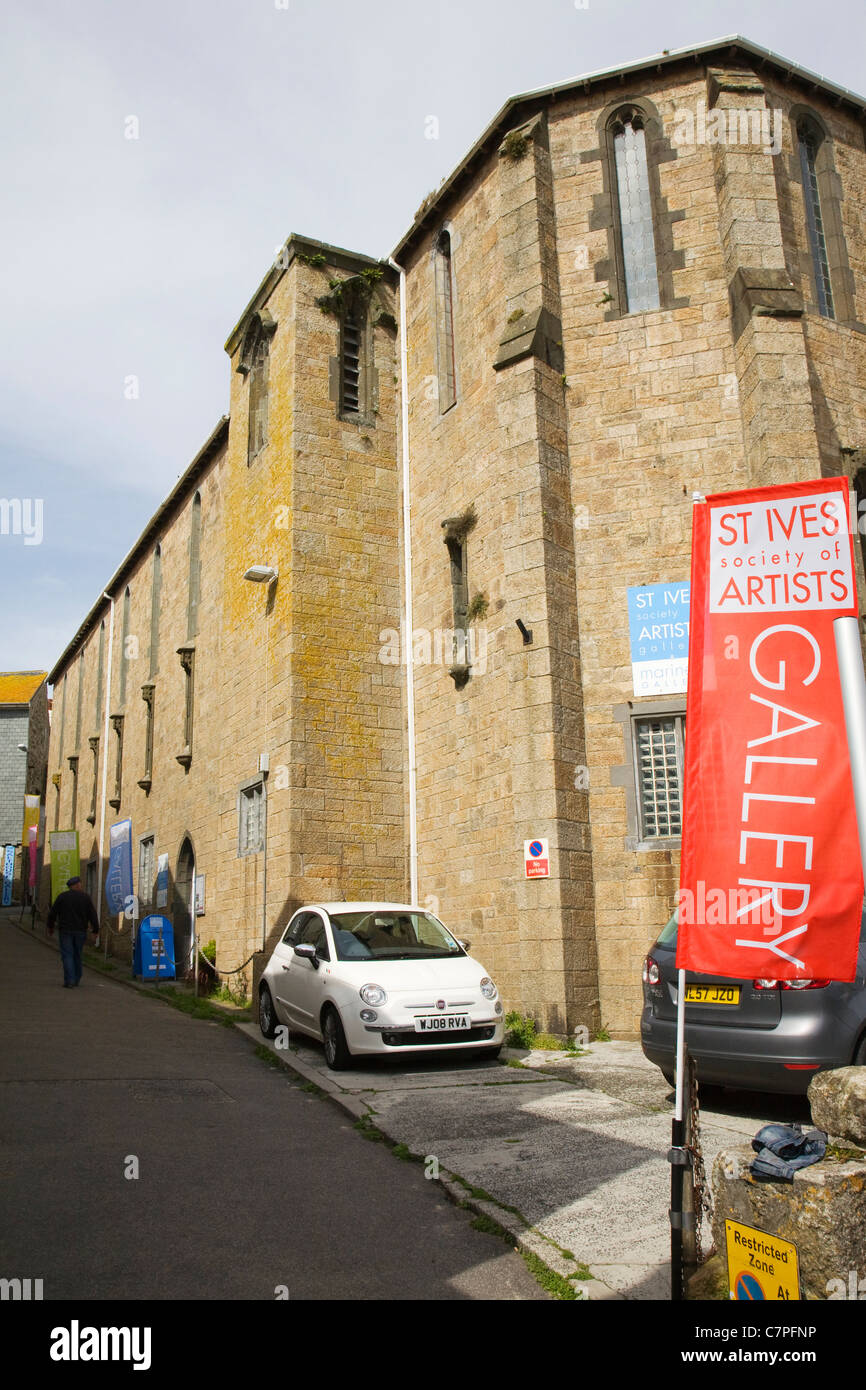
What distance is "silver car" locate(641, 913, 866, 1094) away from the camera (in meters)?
6.24

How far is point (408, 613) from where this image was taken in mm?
15828

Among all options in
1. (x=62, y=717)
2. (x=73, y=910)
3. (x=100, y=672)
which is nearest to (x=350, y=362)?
(x=73, y=910)

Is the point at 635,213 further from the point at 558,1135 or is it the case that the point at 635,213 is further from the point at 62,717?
the point at 62,717

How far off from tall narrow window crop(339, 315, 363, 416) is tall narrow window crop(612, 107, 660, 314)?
478 cm

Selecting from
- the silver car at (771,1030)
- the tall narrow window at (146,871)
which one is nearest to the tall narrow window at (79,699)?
the tall narrow window at (146,871)

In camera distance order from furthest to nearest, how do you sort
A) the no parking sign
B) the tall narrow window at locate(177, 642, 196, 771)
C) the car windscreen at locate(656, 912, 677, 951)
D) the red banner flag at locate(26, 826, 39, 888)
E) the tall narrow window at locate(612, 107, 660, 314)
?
the red banner flag at locate(26, 826, 39, 888)
the tall narrow window at locate(177, 642, 196, 771)
the tall narrow window at locate(612, 107, 660, 314)
the no parking sign
the car windscreen at locate(656, 912, 677, 951)

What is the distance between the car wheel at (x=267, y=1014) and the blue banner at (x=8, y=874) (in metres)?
47.0

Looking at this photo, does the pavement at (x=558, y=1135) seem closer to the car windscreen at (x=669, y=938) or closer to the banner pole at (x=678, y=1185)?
the banner pole at (x=678, y=1185)

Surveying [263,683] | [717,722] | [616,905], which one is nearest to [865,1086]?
[717,722]

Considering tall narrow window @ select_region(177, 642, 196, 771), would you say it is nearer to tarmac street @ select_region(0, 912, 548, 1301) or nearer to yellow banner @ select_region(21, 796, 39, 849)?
tarmac street @ select_region(0, 912, 548, 1301)

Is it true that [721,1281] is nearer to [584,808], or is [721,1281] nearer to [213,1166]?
[213,1166]

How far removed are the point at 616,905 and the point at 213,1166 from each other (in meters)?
6.38

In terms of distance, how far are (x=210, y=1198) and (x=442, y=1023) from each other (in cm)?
391

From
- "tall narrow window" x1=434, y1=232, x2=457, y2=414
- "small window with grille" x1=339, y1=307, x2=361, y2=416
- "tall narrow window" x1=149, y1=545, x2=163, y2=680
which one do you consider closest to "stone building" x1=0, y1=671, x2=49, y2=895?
"tall narrow window" x1=149, y1=545, x2=163, y2=680
